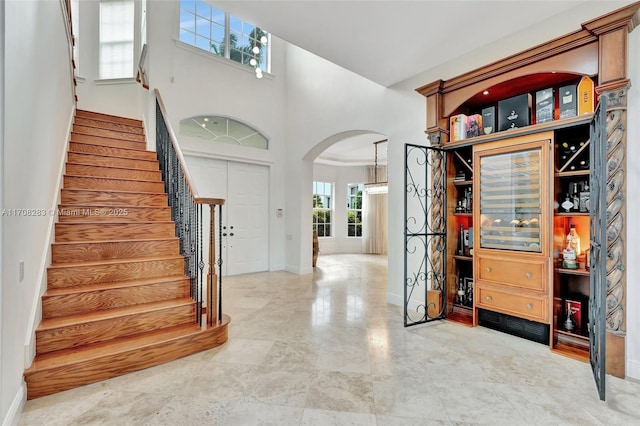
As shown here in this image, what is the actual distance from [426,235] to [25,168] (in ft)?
11.5

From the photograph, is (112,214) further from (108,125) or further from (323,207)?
(323,207)

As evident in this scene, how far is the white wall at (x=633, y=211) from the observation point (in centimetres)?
239

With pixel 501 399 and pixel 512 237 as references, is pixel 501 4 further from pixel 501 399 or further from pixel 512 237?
pixel 501 399

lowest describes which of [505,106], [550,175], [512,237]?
[512,237]

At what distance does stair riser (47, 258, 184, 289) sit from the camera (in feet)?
9.23

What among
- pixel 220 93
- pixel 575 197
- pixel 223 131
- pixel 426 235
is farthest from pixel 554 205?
pixel 220 93

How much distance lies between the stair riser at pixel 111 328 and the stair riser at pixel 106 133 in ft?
10.5

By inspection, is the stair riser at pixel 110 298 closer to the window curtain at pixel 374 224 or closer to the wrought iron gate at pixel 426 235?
the wrought iron gate at pixel 426 235

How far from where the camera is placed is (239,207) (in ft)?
20.9

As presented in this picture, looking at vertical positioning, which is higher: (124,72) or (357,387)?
(124,72)

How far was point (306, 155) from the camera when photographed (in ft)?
21.0

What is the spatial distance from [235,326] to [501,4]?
394cm

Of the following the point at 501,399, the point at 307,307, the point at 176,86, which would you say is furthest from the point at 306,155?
the point at 501,399

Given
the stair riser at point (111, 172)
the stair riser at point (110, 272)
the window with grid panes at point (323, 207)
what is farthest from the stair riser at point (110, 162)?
the window with grid panes at point (323, 207)
